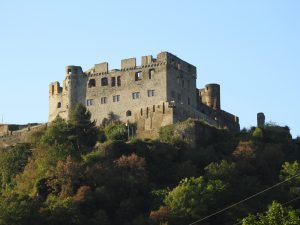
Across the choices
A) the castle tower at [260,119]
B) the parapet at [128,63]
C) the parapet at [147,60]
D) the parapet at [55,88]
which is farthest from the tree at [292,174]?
the parapet at [55,88]

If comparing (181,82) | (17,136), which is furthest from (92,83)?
(17,136)

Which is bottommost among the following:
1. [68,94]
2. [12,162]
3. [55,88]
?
[12,162]

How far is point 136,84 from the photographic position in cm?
9800

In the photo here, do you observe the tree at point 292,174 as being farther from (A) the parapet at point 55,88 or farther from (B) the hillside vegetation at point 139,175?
(A) the parapet at point 55,88

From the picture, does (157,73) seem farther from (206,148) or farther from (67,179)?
(67,179)

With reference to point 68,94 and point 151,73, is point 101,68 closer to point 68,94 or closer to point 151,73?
point 68,94

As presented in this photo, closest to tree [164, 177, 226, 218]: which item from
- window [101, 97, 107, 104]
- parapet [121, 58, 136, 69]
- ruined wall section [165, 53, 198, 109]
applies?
ruined wall section [165, 53, 198, 109]

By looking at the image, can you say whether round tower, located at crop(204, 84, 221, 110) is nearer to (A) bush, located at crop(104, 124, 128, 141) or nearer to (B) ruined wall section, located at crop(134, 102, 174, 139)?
(B) ruined wall section, located at crop(134, 102, 174, 139)

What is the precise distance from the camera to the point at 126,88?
323 feet

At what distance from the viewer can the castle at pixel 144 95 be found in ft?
311

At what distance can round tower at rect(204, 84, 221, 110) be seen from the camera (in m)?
103

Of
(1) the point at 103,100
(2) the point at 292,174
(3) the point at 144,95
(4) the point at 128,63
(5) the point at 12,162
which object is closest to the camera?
(2) the point at 292,174

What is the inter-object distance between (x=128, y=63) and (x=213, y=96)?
29.6 ft

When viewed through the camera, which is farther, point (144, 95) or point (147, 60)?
point (147, 60)
